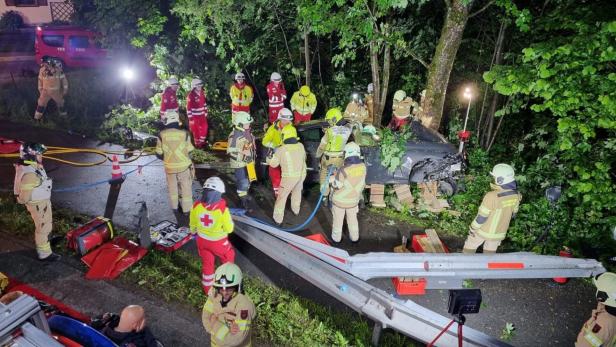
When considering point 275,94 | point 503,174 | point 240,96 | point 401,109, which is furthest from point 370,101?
point 503,174

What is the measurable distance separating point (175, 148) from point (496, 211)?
4983 millimetres

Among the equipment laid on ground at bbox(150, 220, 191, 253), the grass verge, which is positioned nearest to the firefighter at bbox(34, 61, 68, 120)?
the grass verge

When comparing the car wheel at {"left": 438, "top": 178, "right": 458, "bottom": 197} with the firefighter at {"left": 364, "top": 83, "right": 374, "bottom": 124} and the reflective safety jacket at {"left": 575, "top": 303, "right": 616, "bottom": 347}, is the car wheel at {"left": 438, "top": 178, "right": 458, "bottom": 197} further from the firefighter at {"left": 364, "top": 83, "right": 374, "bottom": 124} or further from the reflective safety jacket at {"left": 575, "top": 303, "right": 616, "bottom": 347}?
the reflective safety jacket at {"left": 575, "top": 303, "right": 616, "bottom": 347}

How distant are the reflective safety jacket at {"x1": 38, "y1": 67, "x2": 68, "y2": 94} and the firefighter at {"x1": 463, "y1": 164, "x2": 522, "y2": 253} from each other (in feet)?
37.3

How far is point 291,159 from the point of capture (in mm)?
6898

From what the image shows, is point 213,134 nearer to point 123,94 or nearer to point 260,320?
point 123,94

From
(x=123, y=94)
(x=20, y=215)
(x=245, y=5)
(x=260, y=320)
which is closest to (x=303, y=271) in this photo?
(x=260, y=320)

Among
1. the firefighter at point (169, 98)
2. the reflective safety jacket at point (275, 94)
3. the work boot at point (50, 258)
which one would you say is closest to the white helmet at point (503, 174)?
the work boot at point (50, 258)

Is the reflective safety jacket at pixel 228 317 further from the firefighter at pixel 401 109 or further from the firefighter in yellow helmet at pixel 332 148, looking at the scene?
the firefighter at pixel 401 109

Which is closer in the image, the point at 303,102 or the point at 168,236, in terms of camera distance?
the point at 168,236

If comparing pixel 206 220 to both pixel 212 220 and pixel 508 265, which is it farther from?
pixel 508 265

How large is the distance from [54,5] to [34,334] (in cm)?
2753

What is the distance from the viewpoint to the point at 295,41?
12492mm

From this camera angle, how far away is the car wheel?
8.24m
